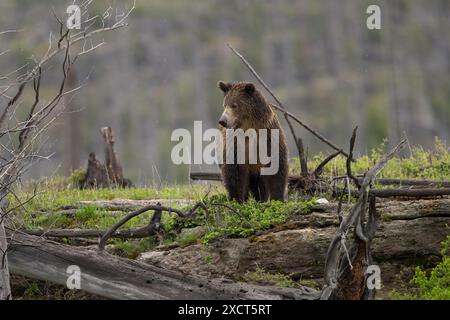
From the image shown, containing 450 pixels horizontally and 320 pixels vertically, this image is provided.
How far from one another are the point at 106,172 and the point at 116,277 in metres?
5.88

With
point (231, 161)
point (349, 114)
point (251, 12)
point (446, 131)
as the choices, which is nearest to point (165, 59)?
point (251, 12)

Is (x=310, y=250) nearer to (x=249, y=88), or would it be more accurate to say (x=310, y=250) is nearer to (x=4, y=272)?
(x=249, y=88)

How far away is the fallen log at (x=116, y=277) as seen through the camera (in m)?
6.72

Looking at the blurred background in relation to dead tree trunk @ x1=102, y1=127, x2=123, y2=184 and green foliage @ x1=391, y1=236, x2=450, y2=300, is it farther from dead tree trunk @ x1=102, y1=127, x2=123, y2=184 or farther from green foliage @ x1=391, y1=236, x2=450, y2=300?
green foliage @ x1=391, y1=236, x2=450, y2=300

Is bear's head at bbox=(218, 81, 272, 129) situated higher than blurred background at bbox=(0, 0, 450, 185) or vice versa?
blurred background at bbox=(0, 0, 450, 185)

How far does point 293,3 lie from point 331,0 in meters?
4.59

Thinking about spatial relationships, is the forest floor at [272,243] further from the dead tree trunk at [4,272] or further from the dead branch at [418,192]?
the dead tree trunk at [4,272]

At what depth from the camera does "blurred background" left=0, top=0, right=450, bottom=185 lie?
2820 inches

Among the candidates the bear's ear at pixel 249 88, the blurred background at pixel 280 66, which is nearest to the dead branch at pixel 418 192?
the bear's ear at pixel 249 88

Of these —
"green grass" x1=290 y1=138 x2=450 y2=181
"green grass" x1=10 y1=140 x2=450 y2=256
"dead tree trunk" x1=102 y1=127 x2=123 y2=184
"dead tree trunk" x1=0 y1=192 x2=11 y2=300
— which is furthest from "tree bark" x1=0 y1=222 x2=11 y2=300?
"dead tree trunk" x1=102 y1=127 x2=123 y2=184

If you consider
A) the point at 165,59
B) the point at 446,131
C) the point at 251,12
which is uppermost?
the point at 251,12

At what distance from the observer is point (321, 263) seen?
760cm
